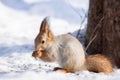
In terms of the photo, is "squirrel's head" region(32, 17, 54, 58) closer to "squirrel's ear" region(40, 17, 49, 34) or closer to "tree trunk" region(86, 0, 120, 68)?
"squirrel's ear" region(40, 17, 49, 34)

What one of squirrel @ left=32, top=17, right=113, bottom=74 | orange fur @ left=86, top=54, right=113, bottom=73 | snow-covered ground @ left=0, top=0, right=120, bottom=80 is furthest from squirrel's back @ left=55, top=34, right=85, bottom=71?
snow-covered ground @ left=0, top=0, right=120, bottom=80

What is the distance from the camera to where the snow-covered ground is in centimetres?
700

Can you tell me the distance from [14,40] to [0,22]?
2.80 metres

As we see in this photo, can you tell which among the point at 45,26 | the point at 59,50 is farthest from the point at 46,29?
the point at 59,50

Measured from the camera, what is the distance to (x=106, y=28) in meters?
6.07

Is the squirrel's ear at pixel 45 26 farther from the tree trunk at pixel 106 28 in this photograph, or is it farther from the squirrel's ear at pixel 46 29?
the tree trunk at pixel 106 28

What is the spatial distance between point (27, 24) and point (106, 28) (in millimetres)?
5692

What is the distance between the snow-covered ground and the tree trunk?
2.25 ft

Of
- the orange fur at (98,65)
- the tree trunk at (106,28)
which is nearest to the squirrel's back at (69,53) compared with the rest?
the orange fur at (98,65)

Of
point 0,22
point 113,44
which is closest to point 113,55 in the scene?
point 113,44

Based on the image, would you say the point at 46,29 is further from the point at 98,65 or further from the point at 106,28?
the point at 106,28

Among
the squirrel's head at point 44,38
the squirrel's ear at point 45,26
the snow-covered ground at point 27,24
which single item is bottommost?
the squirrel's head at point 44,38

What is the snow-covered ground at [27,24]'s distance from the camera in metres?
7.00

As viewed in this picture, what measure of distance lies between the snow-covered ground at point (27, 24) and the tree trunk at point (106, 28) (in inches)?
27.0
